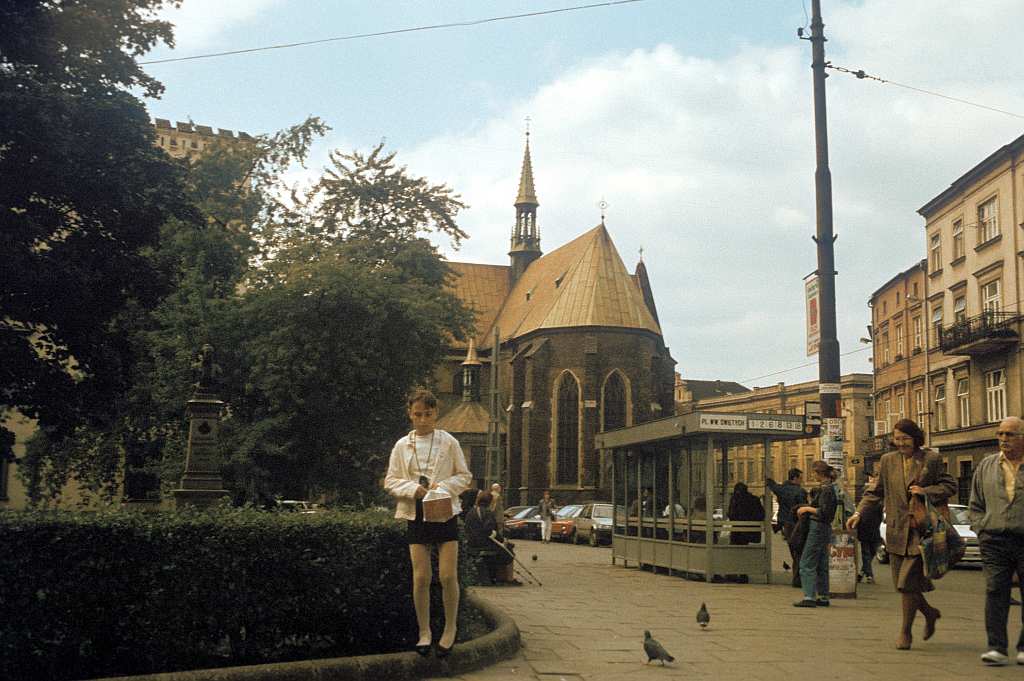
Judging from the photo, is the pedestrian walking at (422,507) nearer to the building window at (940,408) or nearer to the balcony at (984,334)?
the balcony at (984,334)

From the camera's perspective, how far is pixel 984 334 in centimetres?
3869

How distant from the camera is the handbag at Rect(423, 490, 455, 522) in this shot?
7.12 m

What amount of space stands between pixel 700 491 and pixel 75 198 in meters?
13.0

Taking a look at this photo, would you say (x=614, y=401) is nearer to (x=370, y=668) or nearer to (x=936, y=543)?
(x=936, y=543)

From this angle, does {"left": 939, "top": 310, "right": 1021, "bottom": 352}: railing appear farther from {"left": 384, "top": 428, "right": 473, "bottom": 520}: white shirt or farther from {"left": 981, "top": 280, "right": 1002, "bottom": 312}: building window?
{"left": 384, "top": 428, "right": 473, "bottom": 520}: white shirt

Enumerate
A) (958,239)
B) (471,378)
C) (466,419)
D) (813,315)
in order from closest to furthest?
(813,315) → (958,239) → (466,419) → (471,378)

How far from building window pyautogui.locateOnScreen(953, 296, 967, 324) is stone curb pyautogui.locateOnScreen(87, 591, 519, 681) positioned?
1526 inches

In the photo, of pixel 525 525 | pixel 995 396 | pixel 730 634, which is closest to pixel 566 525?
pixel 525 525

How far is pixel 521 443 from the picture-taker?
6166cm

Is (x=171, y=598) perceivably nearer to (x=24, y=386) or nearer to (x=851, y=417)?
(x=24, y=386)

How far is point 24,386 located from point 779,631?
16.7 metres

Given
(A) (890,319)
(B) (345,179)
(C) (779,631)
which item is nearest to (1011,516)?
(C) (779,631)

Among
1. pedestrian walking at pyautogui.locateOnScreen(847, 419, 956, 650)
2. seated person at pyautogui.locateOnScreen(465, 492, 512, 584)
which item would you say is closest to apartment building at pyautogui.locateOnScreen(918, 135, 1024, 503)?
seated person at pyautogui.locateOnScreen(465, 492, 512, 584)

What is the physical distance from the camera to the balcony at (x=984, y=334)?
125 ft
